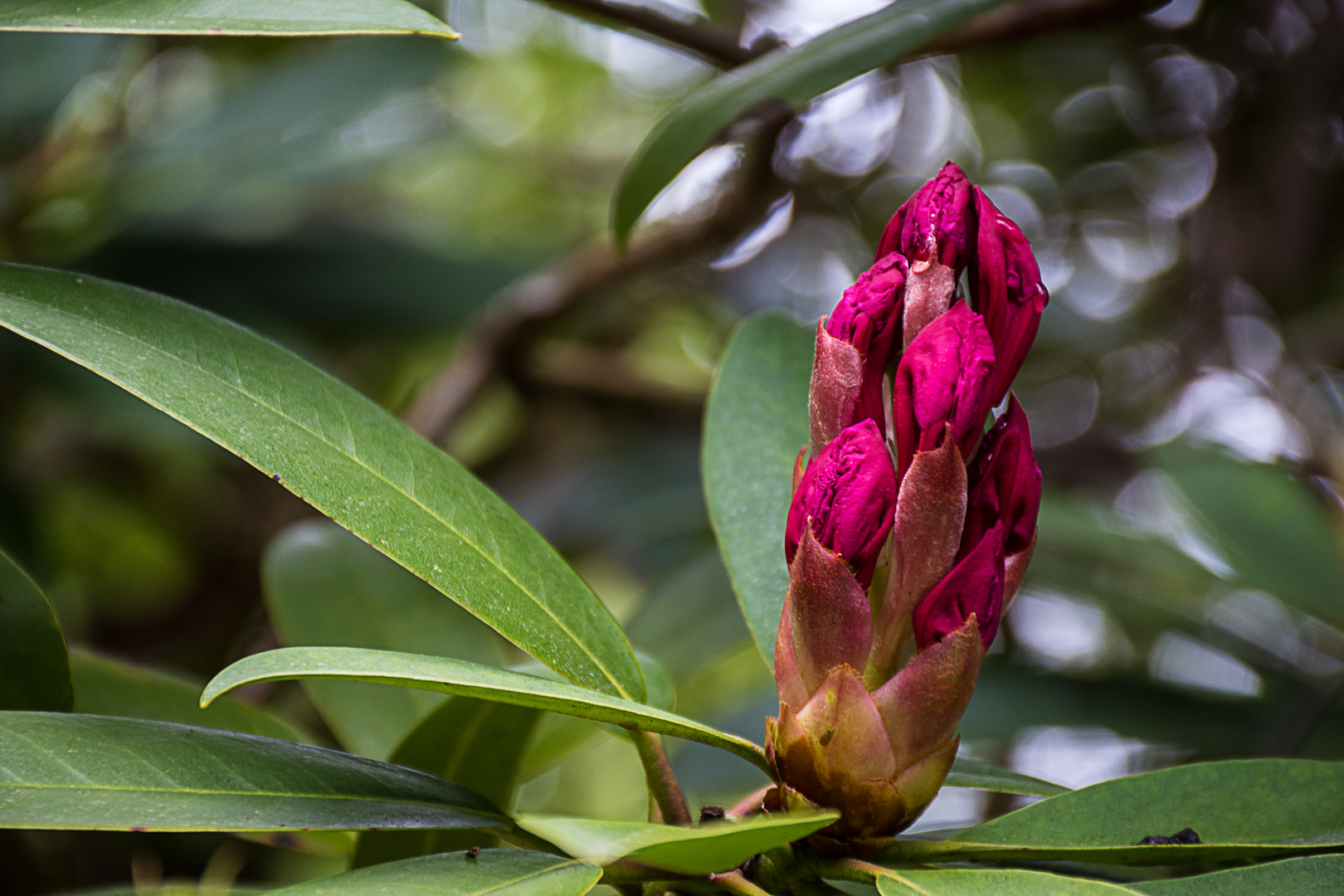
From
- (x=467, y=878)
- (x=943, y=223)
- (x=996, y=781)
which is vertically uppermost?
(x=943, y=223)

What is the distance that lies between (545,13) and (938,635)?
2.46 meters

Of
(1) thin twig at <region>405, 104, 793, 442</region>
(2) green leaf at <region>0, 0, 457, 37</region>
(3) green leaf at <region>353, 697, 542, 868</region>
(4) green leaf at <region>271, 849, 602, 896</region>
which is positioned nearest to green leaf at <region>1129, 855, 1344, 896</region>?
(4) green leaf at <region>271, 849, 602, 896</region>

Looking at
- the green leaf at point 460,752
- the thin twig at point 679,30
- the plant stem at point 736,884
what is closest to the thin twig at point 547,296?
the thin twig at point 679,30

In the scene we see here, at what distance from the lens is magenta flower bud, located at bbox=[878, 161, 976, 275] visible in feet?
1.64

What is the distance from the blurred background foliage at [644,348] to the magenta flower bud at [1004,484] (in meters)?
0.40

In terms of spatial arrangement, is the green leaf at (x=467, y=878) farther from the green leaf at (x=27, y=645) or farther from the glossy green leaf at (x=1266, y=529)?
the glossy green leaf at (x=1266, y=529)

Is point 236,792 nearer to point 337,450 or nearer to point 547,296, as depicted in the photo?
A: point 337,450

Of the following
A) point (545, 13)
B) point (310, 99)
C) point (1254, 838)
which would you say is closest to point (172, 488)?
point (310, 99)

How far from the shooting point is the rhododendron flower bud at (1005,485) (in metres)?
0.49

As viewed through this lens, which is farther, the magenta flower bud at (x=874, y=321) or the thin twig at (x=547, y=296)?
the thin twig at (x=547, y=296)

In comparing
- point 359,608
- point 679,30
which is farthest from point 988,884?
point 679,30

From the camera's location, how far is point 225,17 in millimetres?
479

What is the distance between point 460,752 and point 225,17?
42 centimetres

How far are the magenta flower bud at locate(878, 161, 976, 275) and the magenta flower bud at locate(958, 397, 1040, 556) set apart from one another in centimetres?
8
